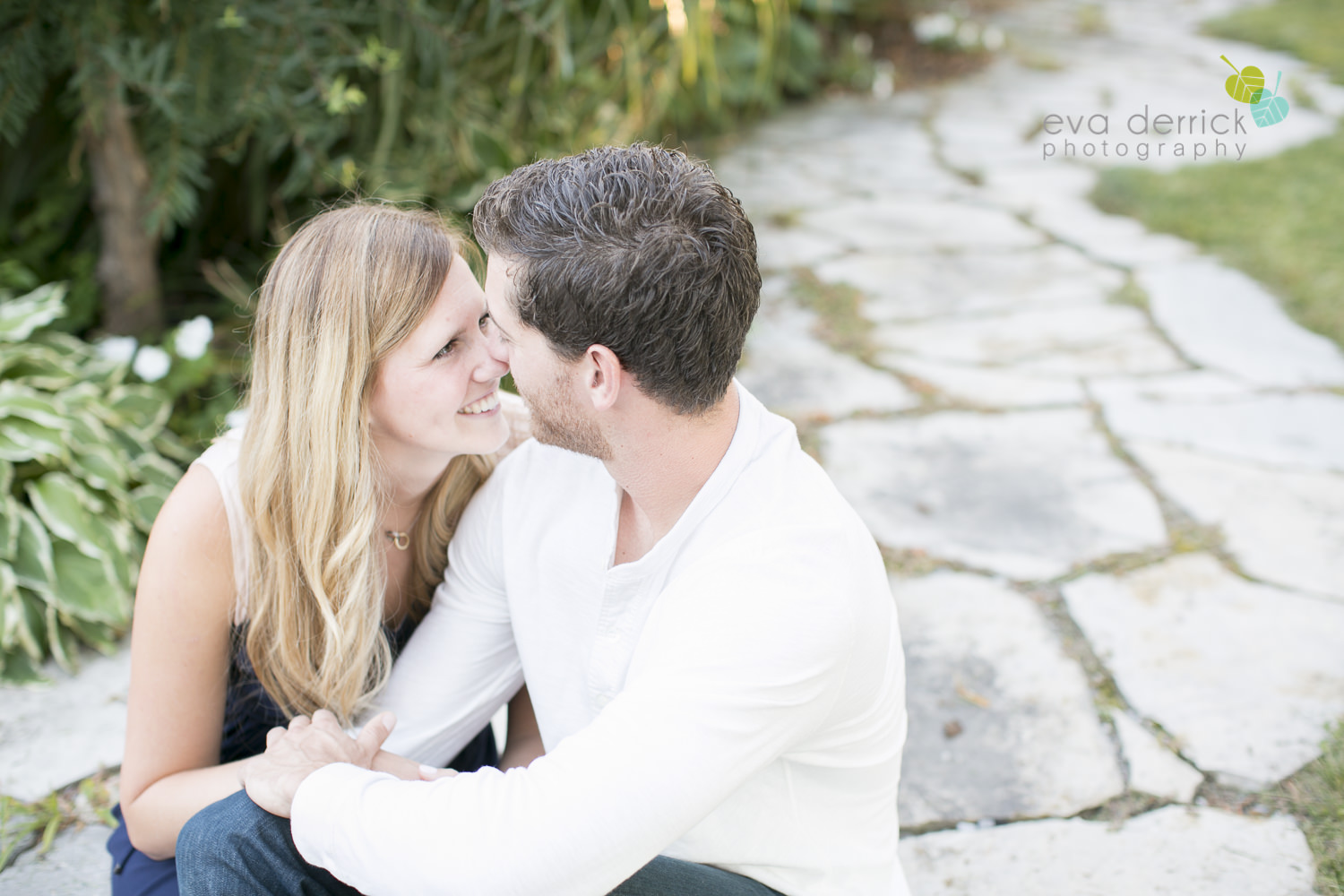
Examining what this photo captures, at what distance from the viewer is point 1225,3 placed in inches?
330

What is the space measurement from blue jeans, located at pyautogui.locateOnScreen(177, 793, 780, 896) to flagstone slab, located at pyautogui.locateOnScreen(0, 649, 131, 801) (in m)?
0.65

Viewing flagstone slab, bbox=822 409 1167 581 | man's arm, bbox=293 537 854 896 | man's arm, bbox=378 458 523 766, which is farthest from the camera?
flagstone slab, bbox=822 409 1167 581

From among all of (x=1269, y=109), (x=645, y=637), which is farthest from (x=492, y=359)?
(x=1269, y=109)

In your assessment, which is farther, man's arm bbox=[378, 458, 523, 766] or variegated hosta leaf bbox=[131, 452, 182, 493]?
variegated hosta leaf bbox=[131, 452, 182, 493]

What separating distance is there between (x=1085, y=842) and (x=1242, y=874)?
0.23m

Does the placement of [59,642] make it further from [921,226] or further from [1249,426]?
[921,226]

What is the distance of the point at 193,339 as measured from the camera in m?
2.60

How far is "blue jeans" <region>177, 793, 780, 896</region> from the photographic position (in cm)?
125

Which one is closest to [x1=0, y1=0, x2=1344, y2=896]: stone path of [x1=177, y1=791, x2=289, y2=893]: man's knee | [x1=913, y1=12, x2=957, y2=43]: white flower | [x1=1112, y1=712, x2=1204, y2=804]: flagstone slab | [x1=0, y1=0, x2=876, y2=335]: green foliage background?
[x1=1112, y1=712, x2=1204, y2=804]: flagstone slab

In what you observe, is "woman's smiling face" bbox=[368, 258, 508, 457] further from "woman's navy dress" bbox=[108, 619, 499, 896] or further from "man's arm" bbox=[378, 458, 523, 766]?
"woman's navy dress" bbox=[108, 619, 499, 896]

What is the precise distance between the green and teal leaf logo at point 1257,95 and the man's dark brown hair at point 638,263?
4.94 m

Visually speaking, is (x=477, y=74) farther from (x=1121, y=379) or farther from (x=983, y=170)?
(x=983, y=170)

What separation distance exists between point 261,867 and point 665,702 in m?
0.59

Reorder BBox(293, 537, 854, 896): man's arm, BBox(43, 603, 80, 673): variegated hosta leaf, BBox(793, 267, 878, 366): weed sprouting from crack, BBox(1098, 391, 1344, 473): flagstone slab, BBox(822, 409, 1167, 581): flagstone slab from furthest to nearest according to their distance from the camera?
BBox(793, 267, 878, 366): weed sprouting from crack, BBox(1098, 391, 1344, 473): flagstone slab, BBox(822, 409, 1167, 581): flagstone slab, BBox(43, 603, 80, 673): variegated hosta leaf, BBox(293, 537, 854, 896): man's arm
